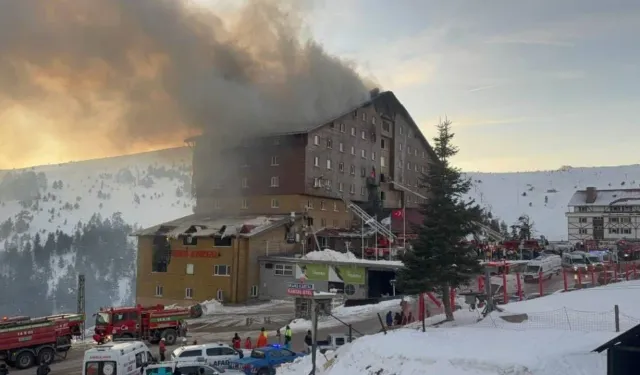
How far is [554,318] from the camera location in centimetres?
2120

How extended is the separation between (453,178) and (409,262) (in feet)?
12.4

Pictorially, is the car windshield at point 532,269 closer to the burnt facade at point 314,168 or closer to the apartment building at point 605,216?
the burnt facade at point 314,168

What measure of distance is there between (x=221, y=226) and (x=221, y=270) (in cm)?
359

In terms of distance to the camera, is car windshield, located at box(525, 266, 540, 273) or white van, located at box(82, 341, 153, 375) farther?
car windshield, located at box(525, 266, 540, 273)

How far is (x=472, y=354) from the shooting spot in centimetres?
1473

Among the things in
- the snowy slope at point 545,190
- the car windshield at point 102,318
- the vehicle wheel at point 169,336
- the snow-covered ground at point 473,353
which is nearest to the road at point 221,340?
the vehicle wheel at point 169,336

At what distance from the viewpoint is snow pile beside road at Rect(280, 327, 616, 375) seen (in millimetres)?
13633

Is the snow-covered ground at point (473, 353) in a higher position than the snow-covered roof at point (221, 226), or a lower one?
lower

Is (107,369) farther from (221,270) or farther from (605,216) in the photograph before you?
(605,216)

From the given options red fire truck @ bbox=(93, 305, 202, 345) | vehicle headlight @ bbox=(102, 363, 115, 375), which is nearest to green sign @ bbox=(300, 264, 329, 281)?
red fire truck @ bbox=(93, 305, 202, 345)

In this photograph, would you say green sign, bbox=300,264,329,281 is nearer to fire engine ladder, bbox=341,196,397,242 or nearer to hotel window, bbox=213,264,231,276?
hotel window, bbox=213,264,231,276

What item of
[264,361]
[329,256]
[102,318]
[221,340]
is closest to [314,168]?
[329,256]

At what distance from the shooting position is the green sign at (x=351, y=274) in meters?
40.1

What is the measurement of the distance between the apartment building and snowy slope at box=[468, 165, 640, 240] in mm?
48063
